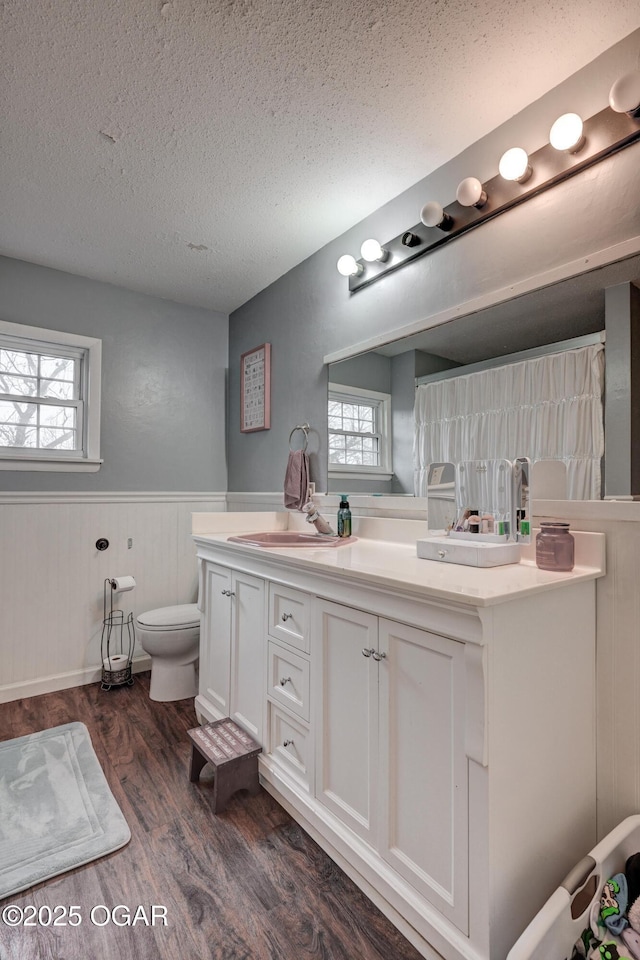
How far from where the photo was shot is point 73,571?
2752mm

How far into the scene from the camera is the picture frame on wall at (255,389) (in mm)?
2875

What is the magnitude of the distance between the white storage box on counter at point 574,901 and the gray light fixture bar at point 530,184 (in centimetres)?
175

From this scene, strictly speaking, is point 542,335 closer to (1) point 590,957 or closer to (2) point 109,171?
(1) point 590,957

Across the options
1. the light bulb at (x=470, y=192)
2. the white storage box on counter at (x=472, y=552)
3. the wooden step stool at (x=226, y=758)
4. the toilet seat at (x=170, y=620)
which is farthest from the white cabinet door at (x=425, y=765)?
the toilet seat at (x=170, y=620)

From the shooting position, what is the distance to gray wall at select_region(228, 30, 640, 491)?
1.33 meters

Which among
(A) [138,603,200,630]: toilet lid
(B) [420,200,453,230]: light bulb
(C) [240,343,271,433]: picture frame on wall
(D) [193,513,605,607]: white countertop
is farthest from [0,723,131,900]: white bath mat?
(B) [420,200,453,230]: light bulb

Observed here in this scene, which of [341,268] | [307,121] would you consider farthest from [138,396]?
[307,121]

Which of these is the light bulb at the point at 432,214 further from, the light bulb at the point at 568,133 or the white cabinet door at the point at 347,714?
the white cabinet door at the point at 347,714

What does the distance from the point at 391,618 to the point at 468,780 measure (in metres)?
0.37

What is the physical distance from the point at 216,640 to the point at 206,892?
3.01ft

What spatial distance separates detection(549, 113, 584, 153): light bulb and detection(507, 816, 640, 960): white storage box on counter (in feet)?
5.86

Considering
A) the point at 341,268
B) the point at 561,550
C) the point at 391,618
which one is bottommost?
the point at 391,618

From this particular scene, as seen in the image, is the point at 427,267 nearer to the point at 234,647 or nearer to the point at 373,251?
the point at 373,251

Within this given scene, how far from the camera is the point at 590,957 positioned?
0.96 metres
